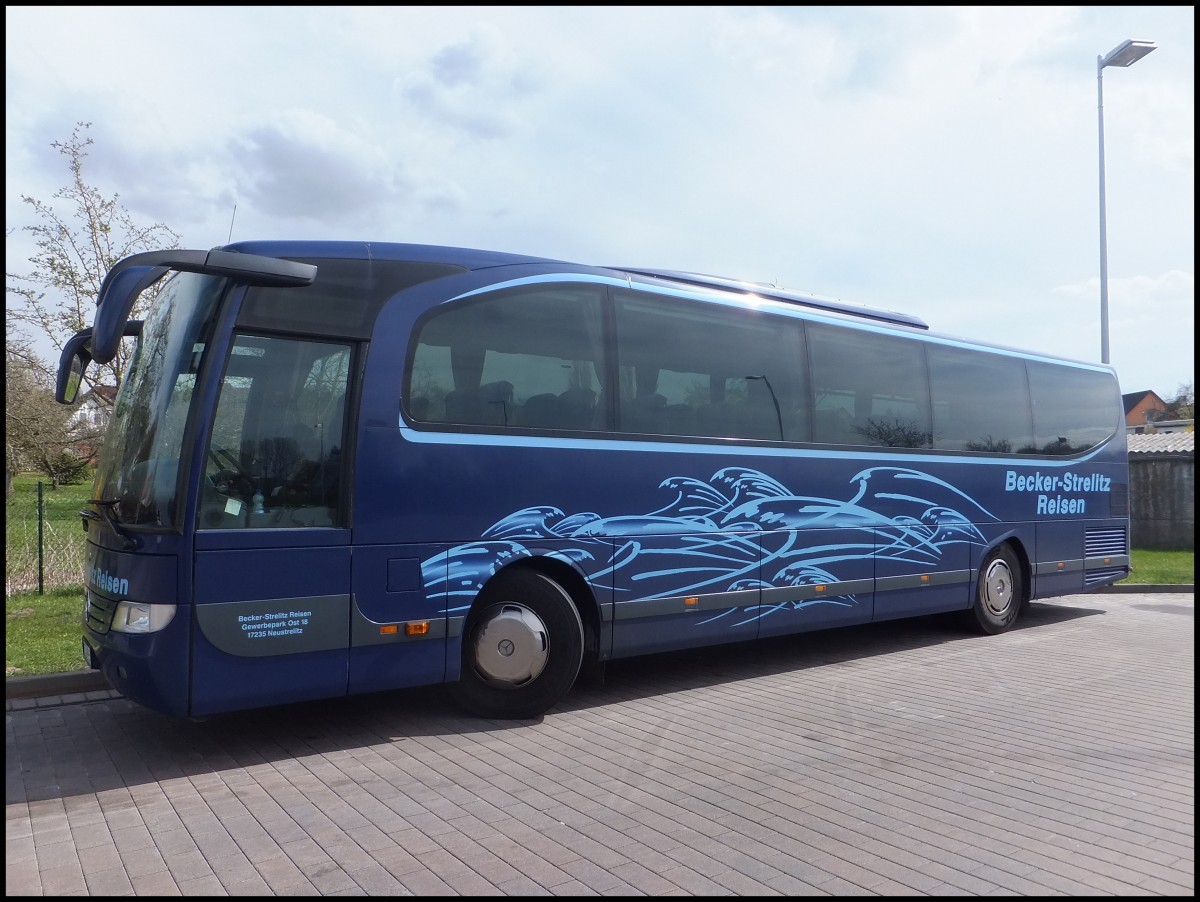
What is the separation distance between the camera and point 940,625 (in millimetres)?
12039

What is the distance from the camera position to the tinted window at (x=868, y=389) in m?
9.32

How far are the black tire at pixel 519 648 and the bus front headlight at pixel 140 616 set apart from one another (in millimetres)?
2051

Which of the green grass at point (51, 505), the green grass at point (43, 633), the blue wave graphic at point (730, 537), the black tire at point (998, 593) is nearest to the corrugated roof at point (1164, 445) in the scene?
the black tire at point (998, 593)

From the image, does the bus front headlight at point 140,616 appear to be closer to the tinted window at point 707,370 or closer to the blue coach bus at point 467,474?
the blue coach bus at point 467,474

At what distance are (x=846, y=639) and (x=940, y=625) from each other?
5.85 feet

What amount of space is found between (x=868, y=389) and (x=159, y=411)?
6.64 m

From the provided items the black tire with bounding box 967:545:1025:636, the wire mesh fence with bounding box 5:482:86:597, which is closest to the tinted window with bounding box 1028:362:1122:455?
the black tire with bounding box 967:545:1025:636

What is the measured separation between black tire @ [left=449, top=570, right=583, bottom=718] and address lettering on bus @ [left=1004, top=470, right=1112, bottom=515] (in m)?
6.59

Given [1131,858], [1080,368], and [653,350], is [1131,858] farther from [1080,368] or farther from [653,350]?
[1080,368]

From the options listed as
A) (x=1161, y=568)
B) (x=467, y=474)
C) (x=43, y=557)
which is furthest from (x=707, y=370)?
(x=1161, y=568)

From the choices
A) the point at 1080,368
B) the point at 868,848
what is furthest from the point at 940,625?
the point at 868,848

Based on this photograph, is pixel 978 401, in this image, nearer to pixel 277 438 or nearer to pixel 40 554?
pixel 277 438

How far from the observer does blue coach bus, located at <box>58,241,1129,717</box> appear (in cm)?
588

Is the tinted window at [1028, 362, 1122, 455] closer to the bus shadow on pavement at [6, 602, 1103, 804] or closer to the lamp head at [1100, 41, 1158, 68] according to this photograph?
the bus shadow on pavement at [6, 602, 1103, 804]
